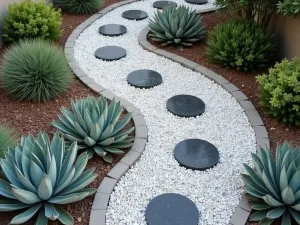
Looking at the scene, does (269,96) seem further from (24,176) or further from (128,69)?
(24,176)

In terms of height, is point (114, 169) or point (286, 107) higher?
point (286, 107)

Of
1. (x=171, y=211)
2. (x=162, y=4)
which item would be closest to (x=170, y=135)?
(x=171, y=211)

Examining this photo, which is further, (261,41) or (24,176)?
(261,41)

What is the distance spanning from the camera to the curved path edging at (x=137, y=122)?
105 inches

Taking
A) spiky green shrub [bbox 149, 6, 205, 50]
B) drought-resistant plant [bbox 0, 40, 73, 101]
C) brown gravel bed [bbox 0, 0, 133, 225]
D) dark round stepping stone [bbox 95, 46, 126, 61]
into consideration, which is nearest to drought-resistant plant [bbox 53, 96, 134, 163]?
brown gravel bed [bbox 0, 0, 133, 225]

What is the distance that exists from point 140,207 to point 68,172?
61cm

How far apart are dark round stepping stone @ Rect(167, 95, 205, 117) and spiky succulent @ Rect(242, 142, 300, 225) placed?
1111 mm

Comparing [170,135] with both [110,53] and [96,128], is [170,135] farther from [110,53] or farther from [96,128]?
[110,53]

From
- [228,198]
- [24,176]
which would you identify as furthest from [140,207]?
[24,176]

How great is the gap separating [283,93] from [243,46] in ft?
3.68

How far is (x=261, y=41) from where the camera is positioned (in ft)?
14.2

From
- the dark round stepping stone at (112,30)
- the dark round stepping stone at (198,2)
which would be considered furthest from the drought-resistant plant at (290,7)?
the dark round stepping stone at (198,2)

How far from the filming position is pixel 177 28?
4.89 meters

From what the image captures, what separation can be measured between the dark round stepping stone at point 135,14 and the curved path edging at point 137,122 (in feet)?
1.68
